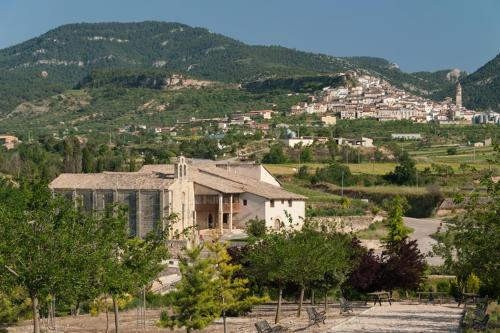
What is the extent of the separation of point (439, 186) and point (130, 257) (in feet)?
173

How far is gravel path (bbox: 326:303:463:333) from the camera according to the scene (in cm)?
2550

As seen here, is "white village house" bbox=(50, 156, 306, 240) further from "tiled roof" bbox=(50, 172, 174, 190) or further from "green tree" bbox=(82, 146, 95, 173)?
"green tree" bbox=(82, 146, 95, 173)

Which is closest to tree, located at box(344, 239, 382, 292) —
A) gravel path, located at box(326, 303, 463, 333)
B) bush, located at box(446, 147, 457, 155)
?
gravel path, located at box(326, 303, 463, 333)

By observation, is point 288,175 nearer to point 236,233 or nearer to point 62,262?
point 236,233

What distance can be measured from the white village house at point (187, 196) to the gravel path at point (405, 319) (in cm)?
1648

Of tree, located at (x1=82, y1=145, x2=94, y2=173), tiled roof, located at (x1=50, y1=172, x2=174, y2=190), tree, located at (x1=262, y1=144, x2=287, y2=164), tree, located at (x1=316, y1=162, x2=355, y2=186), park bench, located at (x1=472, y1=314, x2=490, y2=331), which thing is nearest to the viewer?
park bench, located at (x1=472, y1=314, x2=490, y2=331)

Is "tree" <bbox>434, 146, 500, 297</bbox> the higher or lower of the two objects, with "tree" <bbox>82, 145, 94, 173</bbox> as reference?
lower

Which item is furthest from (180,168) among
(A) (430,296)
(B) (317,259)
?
(B) (317,259)

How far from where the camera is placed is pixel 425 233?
187ft

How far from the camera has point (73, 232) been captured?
2234 cm

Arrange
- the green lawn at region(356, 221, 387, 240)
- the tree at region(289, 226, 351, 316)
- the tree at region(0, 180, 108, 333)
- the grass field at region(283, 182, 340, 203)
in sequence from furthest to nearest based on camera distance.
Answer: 1. the grass field at region(283, 182, 340, 203)
2. the green lawn at region(356, 221, 387, 240)
3. the tree at region(289, 226, 351, 316)
4. the tree at region(0, 180, 108, 333)

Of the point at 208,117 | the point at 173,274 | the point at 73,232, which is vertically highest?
the point at 208,117

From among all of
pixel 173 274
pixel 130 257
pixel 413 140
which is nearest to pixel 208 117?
pixel 413 140

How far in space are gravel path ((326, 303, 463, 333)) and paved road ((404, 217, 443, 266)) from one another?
1323 centimetres
